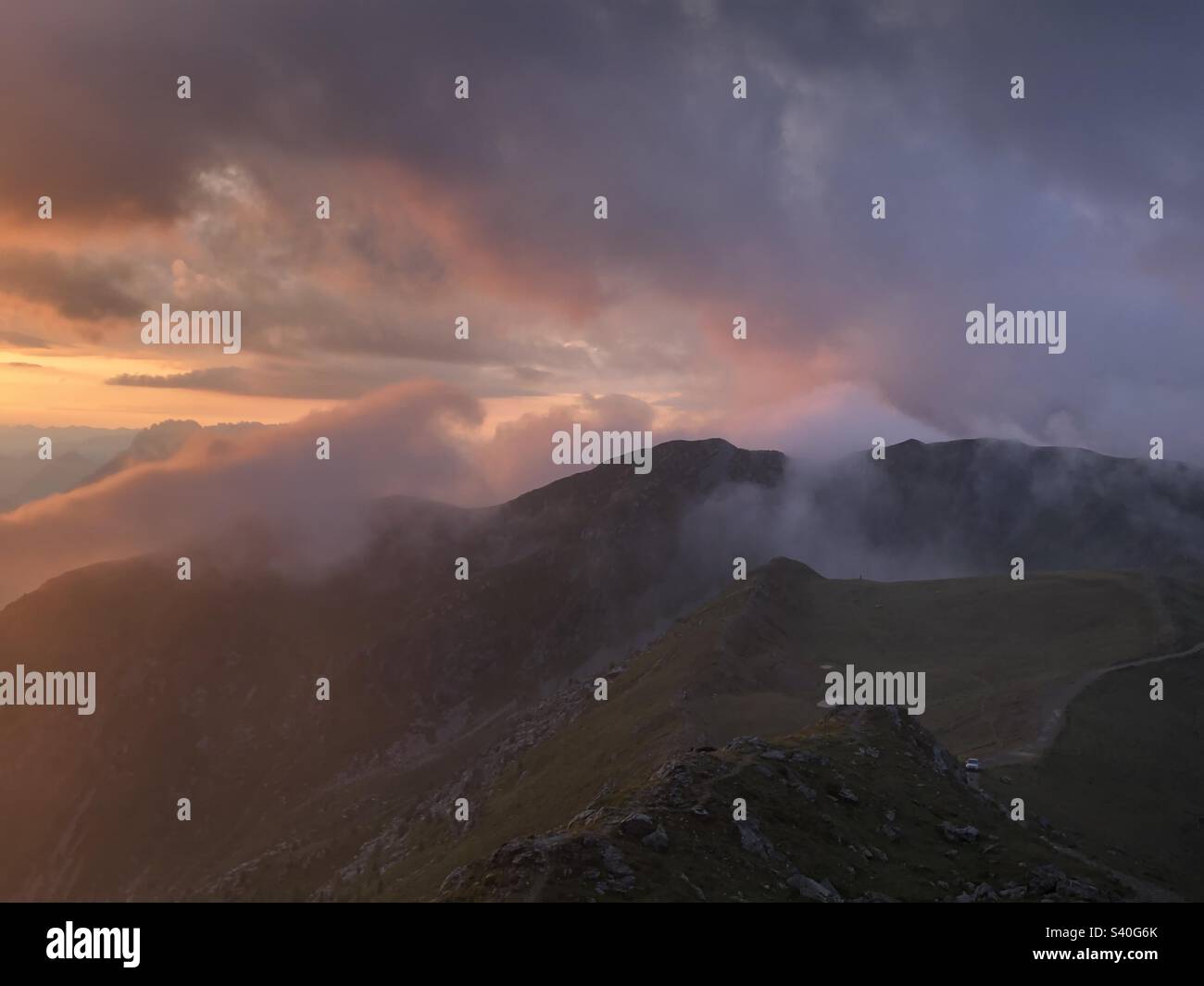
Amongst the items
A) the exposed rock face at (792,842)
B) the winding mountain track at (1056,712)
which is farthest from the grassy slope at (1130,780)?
the exposed rock face at (792,842)

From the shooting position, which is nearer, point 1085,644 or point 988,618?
point 1085,644

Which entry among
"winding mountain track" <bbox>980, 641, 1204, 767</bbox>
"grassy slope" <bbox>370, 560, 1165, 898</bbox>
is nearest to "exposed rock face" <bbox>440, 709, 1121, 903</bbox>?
"winding mountain track" <bbox>980, 641, 1204, 767</bbox>

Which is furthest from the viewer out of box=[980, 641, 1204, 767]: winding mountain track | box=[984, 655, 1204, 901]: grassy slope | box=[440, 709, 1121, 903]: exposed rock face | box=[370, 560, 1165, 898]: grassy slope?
box=[370, 560, 1165, 898]: grassy slope

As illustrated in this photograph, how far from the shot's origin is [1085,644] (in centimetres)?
14762

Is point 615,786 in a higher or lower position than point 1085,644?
lower

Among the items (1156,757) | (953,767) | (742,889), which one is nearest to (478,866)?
(742,889)

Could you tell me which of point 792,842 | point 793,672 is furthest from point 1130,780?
point 793,672

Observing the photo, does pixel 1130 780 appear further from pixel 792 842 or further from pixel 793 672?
pixel 793 672

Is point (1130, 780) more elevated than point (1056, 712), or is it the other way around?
point (1056, 712)

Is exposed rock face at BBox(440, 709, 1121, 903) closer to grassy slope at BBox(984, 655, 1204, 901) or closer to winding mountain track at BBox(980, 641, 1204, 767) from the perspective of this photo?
grassy slope at BBox(984, 655, 1204, 901)

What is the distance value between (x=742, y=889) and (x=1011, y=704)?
83587mm
